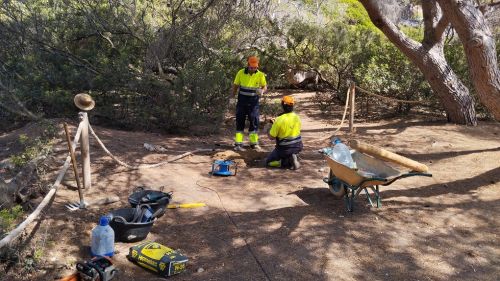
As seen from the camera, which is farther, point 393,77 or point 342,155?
point 393,77

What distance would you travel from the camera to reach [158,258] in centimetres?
381

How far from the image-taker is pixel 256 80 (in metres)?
8.05

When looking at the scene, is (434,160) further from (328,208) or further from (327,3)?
(327,3)

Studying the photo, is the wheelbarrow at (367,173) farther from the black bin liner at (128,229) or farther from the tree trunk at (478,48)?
the black bin liner at (128,229)

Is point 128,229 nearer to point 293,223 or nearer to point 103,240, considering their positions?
point 103,240

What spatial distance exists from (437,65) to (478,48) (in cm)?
381

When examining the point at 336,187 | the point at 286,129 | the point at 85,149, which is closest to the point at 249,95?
the point at 286,129

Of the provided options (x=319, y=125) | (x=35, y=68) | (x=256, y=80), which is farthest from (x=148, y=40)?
(x=319, y=125)

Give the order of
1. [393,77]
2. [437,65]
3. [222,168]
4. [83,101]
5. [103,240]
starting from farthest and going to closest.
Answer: [393,77] → [437,65] → [222,168] → [83,101] → [103,240]

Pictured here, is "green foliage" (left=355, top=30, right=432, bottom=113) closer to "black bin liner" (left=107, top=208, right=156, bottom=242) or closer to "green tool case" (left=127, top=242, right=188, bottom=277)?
"black bin liner" (left=107, top=208, right=156, bottom=242)

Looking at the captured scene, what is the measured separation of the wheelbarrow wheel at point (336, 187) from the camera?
18.1 feet

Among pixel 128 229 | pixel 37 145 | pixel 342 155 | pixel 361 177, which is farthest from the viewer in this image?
pixel 37 145

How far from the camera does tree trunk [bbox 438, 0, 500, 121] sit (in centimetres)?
605

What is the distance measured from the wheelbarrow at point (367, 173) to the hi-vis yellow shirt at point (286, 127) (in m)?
1.21
